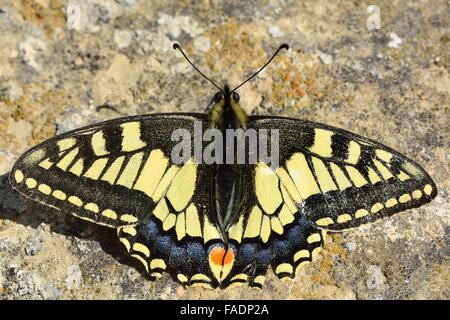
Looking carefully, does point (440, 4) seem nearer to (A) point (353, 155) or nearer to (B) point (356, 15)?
(B) point (356, 15)

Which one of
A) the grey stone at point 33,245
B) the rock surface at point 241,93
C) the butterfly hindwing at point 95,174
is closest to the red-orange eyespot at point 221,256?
the rock surface at point 241,93

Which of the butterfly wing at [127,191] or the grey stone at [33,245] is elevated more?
the butterfly wing at [127,191]

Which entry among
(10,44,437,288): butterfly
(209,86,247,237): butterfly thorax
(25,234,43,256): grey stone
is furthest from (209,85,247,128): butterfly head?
(25,234,43,256): grey stone

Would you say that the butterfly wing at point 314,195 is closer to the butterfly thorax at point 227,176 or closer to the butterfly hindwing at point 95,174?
the butterfly thorax at point 227,176

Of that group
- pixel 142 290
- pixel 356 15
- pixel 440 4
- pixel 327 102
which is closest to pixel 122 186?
pixel 142 290

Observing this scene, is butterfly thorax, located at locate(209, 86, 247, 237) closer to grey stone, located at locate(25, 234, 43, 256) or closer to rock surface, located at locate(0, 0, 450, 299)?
rock surface, located at locate(0, 0, 450, 299)

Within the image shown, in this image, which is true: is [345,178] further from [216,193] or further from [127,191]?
[127,191]
